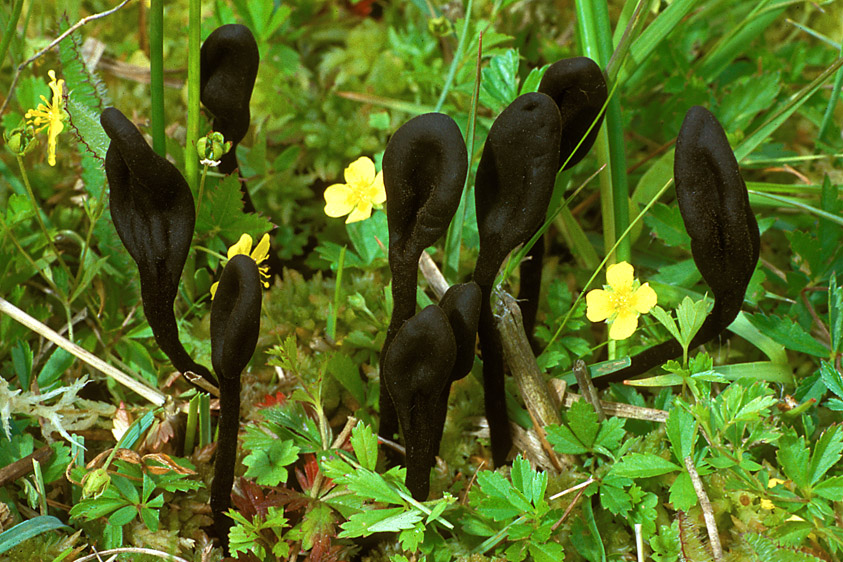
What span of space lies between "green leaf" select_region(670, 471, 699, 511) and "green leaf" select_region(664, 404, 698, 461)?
0.14ft

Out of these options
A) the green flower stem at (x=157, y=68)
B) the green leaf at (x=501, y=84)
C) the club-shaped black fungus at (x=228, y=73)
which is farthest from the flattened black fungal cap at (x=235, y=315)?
the green leaf at (x=501, y=84)

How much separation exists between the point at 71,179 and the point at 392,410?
4.19 ft

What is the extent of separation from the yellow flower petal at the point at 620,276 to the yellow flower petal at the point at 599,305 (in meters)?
0.03

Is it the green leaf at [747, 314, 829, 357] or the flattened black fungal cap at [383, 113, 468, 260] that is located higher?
the flattened black fungal cap at [383, 113, 468, 260]

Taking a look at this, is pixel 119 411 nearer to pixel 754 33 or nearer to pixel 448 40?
pixel 448 40

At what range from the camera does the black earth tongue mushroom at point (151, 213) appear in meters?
1.11

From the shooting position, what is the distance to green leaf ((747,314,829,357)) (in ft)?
5.02

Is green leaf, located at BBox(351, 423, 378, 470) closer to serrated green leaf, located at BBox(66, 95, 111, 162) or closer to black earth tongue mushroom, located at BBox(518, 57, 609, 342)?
black earth tongue mushroom, located at BBox(518, 57, 609, 342)

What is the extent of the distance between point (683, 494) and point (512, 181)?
636 millimetres

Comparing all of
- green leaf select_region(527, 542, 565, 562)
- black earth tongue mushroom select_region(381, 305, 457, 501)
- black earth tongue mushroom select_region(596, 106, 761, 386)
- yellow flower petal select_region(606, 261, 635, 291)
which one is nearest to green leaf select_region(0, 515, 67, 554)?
black earth tongue mushroom select_region(381, 305, 457, 501)

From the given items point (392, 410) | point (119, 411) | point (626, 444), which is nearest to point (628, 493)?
point (626, 444)

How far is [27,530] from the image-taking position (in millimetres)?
1253

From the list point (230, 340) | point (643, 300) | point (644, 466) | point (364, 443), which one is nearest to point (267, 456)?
point (364, 443)

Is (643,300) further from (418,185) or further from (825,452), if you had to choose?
(418,185)
